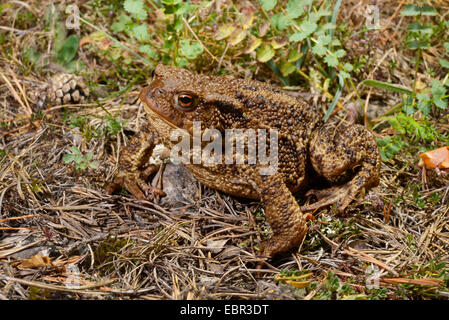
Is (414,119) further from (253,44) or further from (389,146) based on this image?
(253,44)

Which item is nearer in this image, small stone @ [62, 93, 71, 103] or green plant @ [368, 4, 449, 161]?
green plant @ [368, 4, 449, 161]

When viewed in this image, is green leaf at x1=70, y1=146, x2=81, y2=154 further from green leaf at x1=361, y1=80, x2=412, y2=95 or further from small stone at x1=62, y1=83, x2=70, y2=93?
green leaf at x1=361, y1=80, x2=412, y2=95

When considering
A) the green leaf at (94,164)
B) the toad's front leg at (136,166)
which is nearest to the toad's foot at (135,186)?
the toad's front leg at (136,166)

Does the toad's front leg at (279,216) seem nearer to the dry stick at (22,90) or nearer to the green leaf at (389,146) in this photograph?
the green leaf at (389,146)

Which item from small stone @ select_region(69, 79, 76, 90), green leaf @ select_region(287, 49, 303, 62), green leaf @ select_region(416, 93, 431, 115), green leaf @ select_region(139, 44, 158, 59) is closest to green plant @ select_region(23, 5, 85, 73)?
small stone @ select_region(69, 79, 76, 90)

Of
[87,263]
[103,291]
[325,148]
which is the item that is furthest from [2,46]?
[325,148]

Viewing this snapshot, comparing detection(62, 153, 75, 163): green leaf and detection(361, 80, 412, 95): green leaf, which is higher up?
detection(361, 80, 412, 95): green leaf

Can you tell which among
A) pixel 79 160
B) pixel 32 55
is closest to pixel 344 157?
pixel 79 160

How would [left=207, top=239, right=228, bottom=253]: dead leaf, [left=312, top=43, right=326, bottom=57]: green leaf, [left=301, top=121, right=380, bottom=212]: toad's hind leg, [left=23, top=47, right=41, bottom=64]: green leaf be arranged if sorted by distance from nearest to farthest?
[left=207, top=239, right=228, bottom=253]: dead leaf < [left=301, top=121, right=380, bottom=212]: toad's hind leg < [left=312, top=43, right=326, bottom=57]: green leaf < [left=23, top=47, right=41, bottom=64]: green leaf
